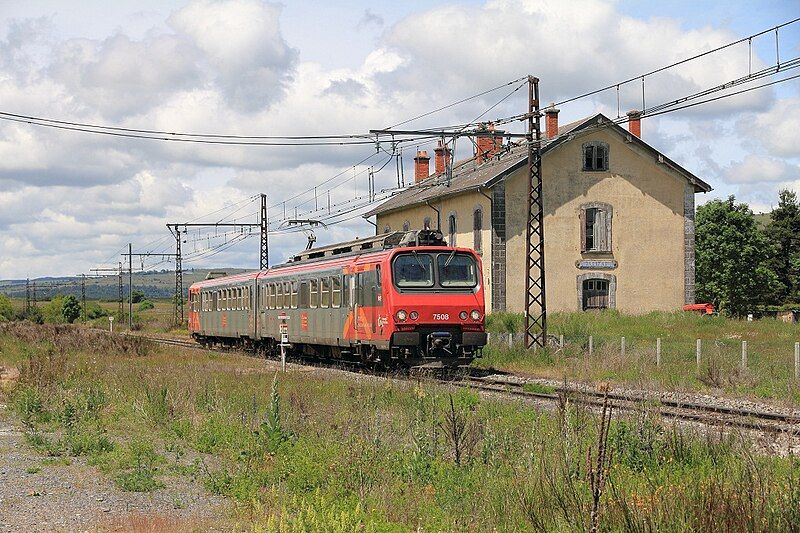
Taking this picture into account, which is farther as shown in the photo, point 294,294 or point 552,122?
point 552,122

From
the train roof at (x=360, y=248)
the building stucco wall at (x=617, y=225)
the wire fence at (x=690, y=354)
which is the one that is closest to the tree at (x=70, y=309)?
the train roof at (x=360, y=248)

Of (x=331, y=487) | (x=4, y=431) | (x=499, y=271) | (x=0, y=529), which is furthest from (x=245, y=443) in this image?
(x=499, y=271)

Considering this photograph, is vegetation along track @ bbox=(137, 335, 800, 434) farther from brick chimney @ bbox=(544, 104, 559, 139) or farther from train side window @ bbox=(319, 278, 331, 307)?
brick chimney @ bbox=(544, 104, 559, 139)

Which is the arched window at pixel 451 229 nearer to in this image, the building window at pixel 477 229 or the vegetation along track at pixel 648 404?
the building window at pixel 477 229

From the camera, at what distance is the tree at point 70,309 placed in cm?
8931

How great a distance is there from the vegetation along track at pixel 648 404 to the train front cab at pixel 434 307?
715mm

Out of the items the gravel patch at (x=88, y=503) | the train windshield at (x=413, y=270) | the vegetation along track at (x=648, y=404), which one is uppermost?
the train windshield at (x=413, y=270)

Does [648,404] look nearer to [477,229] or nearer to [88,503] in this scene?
→ [88,503]

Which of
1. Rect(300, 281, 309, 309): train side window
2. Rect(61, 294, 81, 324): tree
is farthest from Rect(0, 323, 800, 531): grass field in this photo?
Rect(61, 294, 81, 324): tree

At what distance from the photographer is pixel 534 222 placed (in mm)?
38469

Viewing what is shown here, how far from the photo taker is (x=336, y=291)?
83.4ft

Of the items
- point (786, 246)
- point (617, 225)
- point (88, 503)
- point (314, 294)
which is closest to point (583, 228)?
point (617, 225)

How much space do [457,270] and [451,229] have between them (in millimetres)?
19781

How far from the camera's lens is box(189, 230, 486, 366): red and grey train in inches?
864
